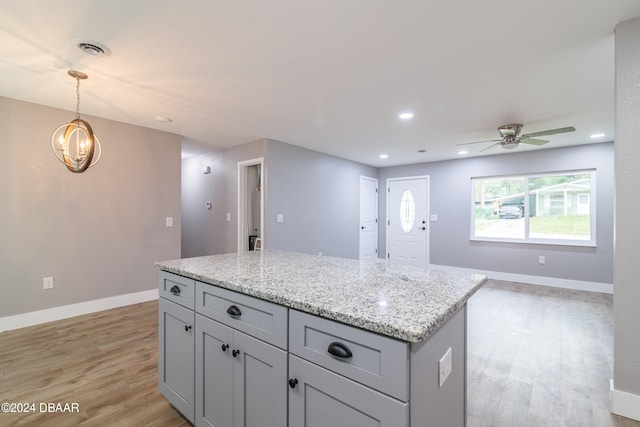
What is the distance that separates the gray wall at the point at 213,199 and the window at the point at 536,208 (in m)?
4.51

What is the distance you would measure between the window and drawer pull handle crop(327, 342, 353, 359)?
18.4 ft

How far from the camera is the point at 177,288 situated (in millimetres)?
1716

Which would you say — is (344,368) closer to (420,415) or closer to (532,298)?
(420,415)

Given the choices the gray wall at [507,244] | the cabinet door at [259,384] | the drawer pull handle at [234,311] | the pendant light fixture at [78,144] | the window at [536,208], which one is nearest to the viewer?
the cabinet door at [259,384]

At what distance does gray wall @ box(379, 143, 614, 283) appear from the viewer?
452 cm

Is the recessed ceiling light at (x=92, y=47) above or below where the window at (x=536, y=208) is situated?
above

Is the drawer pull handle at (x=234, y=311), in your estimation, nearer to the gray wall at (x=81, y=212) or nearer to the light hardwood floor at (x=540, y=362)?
the light hardwood floor at (x=540, y=362)

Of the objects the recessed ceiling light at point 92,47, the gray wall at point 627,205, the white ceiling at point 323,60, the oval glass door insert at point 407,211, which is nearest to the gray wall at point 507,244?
the oval glass door insert at point 407,211

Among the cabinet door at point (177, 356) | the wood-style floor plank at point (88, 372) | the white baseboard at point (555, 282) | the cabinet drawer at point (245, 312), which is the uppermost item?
the cabinet drawer at point (245, 312)

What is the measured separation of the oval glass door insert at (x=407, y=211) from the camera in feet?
21.5

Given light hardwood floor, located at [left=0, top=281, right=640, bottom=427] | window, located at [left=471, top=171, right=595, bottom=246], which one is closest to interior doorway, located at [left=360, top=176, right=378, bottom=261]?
window, located at [left=471, top=171, right=595, bottom=246]

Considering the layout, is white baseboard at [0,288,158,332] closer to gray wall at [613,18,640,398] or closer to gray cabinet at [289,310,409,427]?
gray cabinet at [289,310,409,427]

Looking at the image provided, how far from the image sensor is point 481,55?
6.76ft

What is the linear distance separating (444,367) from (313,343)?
1.66 ft
